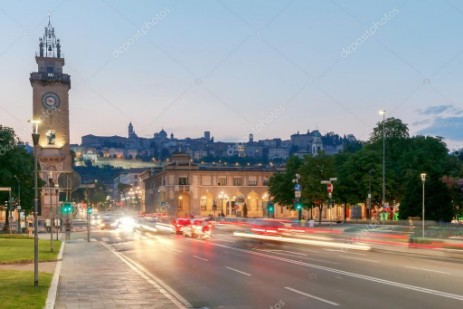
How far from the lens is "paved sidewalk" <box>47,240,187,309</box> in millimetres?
16594

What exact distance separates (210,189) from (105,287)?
115m

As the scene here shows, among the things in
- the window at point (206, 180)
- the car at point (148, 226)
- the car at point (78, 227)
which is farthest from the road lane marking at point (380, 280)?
the window at point (206, 180)

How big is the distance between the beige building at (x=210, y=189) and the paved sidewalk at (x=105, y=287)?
9997cm

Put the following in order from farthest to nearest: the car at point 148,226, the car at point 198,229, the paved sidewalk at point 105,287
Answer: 1. the car at point 148,226
2. the car at point 198,229
3. the paved sidewalk at point 105,287

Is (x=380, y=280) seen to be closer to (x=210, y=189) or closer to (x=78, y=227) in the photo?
(x=78, y=227)

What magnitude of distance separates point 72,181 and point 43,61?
376 feet

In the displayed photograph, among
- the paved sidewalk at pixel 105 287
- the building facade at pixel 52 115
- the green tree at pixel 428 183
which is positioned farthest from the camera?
the building facade at pixel 52 115

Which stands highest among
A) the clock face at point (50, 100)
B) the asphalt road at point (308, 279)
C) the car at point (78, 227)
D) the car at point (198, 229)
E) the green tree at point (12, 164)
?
the clock face at point (50, 100)

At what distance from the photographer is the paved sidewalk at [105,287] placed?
16594 mm

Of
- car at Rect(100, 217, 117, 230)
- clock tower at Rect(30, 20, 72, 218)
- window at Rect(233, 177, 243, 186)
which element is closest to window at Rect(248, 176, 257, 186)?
window at Rect(233, 177, 243, 186)

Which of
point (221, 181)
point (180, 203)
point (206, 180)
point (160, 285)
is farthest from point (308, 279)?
point (221, 181)

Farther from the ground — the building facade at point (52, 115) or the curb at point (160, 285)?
the building facade at point (52, 115)

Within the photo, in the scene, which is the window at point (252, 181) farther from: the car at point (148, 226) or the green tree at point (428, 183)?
the car at point (148, 226)

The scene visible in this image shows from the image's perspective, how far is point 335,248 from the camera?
39.1 meters
